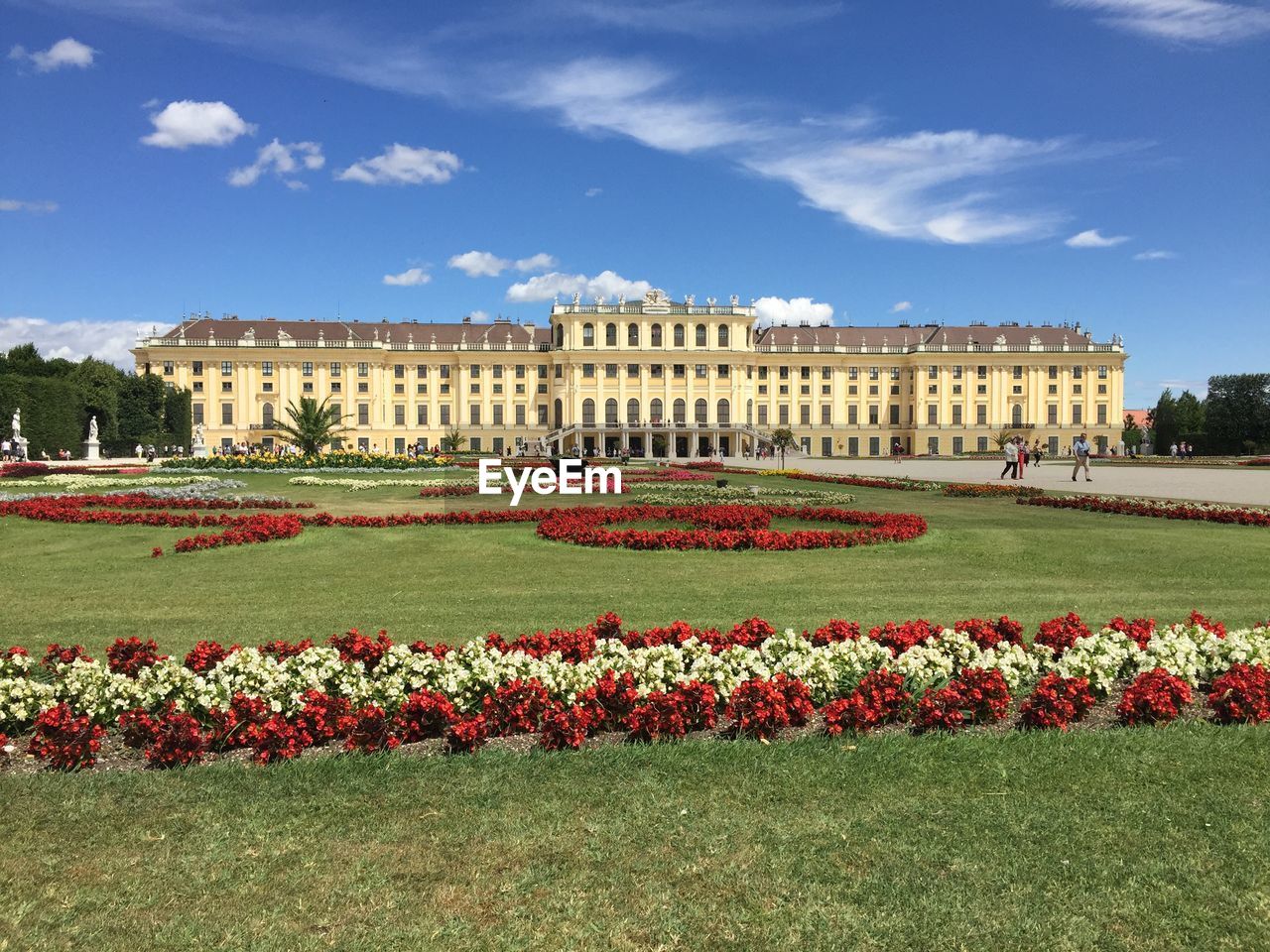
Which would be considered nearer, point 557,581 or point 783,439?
point 557,581

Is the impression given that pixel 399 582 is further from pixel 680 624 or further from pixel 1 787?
pixel 1 787

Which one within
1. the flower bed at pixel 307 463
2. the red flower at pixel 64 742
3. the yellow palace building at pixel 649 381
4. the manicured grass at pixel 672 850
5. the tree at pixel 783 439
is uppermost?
the yellow palace building at pixel 649 381

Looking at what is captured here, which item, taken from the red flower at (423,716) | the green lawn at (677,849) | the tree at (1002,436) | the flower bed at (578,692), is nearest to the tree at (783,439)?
the tree at (1002,436)

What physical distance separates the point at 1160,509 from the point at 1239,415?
163 feet

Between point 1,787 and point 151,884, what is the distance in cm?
127

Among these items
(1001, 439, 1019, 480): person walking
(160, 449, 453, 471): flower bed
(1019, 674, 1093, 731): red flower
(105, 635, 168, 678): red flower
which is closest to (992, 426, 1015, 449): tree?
(1001, 439, 1019, 480): person walking

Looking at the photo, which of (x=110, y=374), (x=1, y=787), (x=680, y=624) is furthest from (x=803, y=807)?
(x=110, y=374)

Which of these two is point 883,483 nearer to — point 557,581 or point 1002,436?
point 557,581

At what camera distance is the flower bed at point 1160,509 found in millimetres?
13805

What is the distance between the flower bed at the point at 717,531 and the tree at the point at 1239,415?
51.5m

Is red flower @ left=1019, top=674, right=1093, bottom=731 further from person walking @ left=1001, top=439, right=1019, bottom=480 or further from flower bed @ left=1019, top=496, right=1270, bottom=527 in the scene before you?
person walking @ left=1001, top=439, right=1019, bottom=480

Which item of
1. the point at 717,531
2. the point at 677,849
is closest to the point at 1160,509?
the point at 717,531

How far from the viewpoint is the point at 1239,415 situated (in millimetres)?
56062

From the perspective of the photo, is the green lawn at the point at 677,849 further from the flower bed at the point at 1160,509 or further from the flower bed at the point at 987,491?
the flower bed at the point at 987,491
